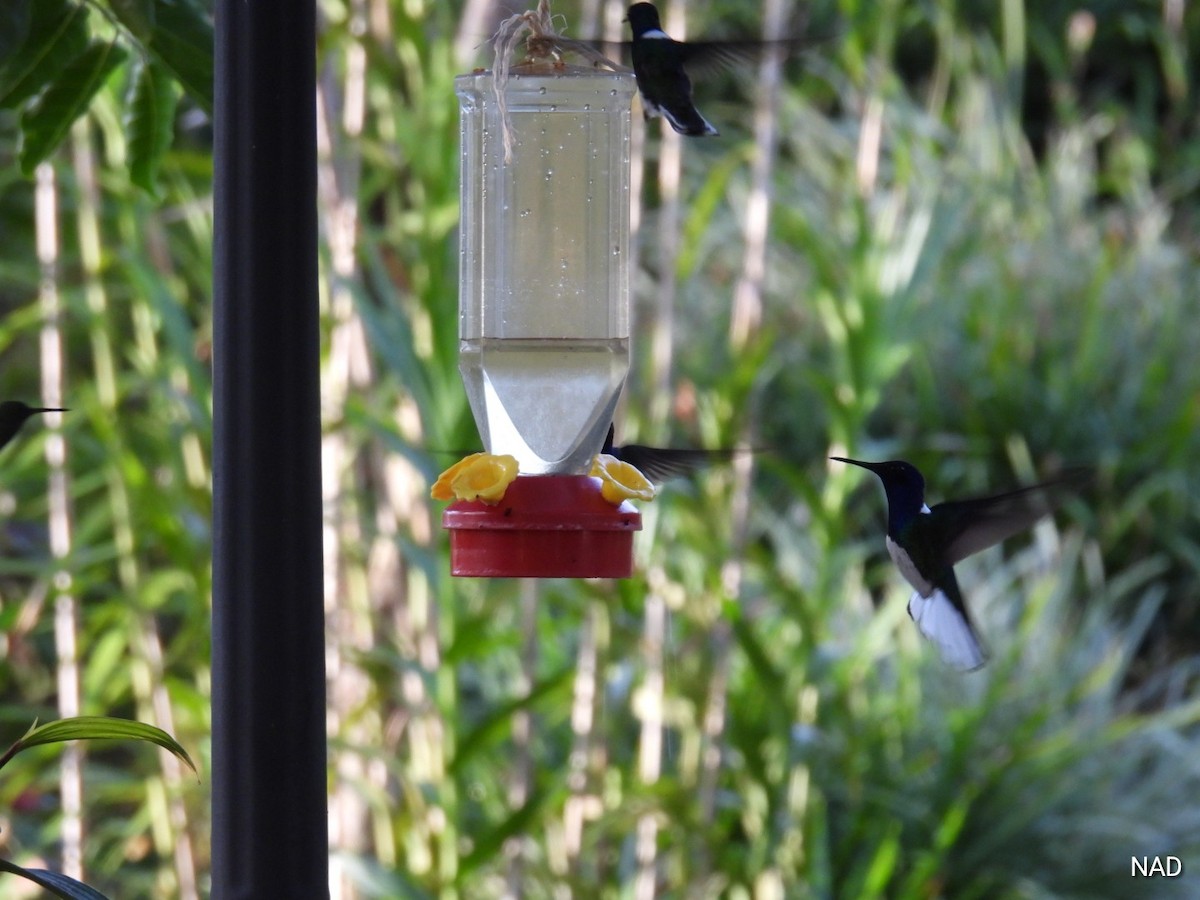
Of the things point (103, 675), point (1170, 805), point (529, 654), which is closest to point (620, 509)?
point (529, 654)

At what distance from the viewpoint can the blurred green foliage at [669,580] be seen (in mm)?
2572

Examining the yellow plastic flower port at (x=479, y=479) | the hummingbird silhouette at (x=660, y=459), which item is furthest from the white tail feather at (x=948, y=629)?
the yellow plastic flower port at (x=479, y=479)

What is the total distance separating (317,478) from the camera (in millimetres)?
1047

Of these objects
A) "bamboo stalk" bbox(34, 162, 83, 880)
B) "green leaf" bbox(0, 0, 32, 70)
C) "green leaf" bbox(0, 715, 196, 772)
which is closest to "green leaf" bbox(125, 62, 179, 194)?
"green leaf" bbox(0, 0, 32, 70)

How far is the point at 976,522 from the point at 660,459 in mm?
364

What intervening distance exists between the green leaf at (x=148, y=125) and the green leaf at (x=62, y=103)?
0.04 metres

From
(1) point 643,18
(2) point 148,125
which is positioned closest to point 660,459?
(1) point 643,18

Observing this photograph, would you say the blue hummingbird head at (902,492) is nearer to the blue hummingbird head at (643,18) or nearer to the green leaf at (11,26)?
the blue hummingbird head at (643,18)

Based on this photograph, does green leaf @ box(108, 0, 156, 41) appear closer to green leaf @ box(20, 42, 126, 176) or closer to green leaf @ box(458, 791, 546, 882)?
green leaf @ box(20, 42, 126, 176)

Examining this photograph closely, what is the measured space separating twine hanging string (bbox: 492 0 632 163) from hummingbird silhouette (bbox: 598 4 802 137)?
19 centimetres

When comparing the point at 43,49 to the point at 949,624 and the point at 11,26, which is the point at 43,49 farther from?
the point at 949,624

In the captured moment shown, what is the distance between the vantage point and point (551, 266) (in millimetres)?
1921

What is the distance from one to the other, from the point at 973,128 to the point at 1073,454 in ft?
5.43

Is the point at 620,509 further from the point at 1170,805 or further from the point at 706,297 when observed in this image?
the point at 706,297
